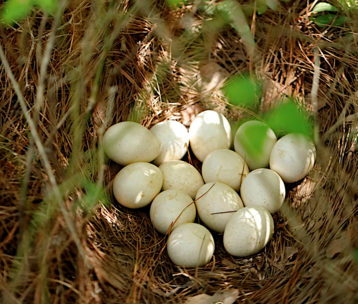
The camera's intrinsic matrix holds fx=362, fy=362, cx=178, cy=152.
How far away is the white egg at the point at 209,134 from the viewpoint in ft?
6.45

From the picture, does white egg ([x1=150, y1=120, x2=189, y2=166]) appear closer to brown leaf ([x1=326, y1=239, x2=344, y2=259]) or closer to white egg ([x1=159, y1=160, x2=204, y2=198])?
white egg ([x1=159, y1=160, x2=204, y2=198])

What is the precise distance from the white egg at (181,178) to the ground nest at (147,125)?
7.4 inches

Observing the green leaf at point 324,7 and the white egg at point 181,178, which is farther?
the green leaf at point 324,7

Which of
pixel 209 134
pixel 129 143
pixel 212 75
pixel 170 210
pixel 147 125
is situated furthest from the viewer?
pixel 212 75

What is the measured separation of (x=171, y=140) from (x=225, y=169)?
0.35 meters

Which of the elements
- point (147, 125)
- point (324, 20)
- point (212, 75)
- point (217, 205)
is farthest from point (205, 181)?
point (324, 20)

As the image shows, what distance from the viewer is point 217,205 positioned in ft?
5.60

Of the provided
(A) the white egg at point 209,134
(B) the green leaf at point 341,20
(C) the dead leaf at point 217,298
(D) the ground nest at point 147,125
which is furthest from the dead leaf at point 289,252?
(B) the green leaf at point 341,20

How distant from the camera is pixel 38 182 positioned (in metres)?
1.34

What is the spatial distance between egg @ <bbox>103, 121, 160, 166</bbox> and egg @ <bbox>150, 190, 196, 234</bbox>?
24cm

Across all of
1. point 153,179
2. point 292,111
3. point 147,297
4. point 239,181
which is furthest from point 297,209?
point 292,111

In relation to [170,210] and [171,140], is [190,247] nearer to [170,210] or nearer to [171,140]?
[170,210]

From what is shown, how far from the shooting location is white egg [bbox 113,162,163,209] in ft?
5.77

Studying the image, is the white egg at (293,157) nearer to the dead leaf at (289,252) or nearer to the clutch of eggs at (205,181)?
the clutch of eggs at (205,181)
